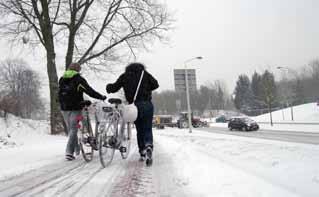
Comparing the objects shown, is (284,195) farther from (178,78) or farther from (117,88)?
(178,78)

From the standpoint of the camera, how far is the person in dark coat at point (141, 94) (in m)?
4.64

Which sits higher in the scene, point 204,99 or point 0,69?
point 0,69

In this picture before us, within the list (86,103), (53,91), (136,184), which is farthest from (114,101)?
(53,91)

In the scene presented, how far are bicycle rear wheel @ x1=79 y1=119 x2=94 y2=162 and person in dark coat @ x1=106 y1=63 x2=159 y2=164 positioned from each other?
86cm

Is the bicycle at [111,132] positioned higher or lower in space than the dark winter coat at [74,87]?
lower

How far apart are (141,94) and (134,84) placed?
21 centimetres

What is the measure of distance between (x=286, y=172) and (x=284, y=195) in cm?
100

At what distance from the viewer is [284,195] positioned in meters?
2.51

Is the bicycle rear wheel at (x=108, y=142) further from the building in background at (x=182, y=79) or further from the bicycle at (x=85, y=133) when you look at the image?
the building in background at (x=182, y=79)

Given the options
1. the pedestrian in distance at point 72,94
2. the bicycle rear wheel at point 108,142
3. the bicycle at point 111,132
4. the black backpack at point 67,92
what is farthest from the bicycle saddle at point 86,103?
the bicycle rear wheel at point 108,142

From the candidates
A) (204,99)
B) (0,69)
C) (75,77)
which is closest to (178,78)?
(75,77)

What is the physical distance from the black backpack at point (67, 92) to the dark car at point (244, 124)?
24.4m

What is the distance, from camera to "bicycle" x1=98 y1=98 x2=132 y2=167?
15.1 ft

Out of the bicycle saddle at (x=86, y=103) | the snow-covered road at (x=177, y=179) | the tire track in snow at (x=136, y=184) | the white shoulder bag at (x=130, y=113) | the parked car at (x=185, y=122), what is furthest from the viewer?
the parked car at (x=185, y=122)
